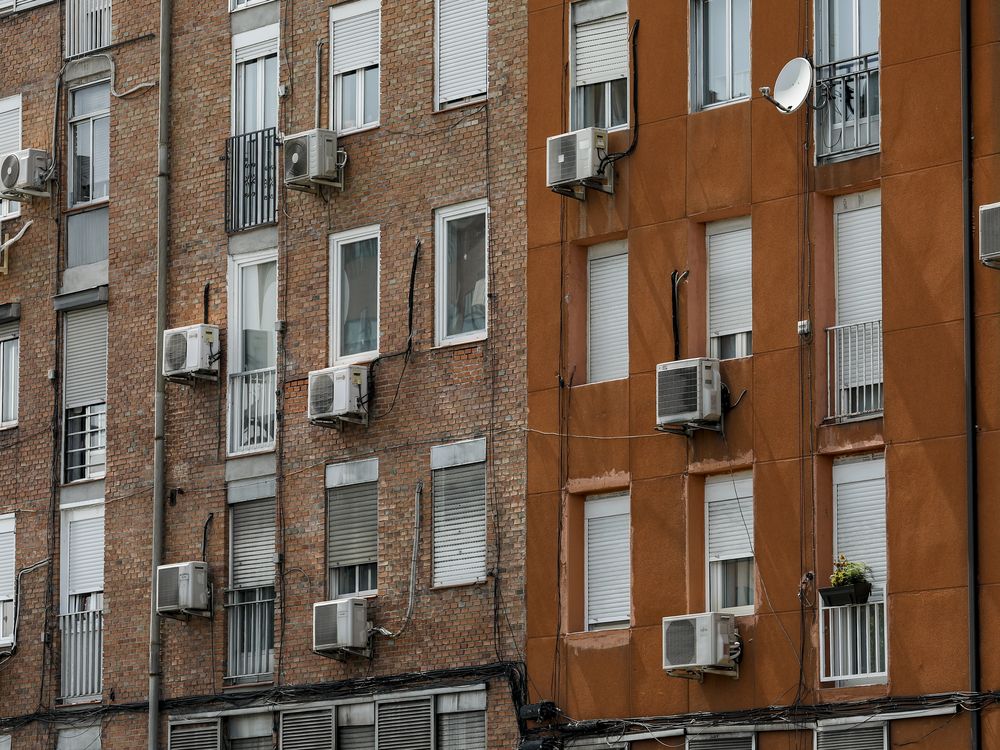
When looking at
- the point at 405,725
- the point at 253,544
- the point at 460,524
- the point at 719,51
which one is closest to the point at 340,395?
the point at 460,524

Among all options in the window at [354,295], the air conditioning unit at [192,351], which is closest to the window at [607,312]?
the window at [354,295]

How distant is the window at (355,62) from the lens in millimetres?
35625

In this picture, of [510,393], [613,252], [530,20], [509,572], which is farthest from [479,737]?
[530,20]

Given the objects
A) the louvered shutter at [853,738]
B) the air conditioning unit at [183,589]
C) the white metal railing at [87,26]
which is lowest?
the louvered shutter at [853,738]

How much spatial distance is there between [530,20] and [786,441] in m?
7.16

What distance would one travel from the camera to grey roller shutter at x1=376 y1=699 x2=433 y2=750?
33.3 metres

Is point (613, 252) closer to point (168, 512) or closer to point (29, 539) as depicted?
point (168, 512)

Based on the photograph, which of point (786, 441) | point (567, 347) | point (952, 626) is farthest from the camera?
point (567, 347)

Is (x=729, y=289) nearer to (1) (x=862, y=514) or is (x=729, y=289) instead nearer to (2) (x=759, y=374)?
(2) (x=759, y=374)

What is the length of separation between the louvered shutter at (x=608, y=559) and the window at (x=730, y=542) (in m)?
1.20

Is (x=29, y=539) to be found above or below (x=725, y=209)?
below

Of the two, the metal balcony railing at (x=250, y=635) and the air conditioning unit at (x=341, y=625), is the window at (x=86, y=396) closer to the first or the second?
the metal balcony railing at (x=250, y=635)

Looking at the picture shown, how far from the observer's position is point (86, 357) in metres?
38.7

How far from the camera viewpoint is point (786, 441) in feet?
98.2
